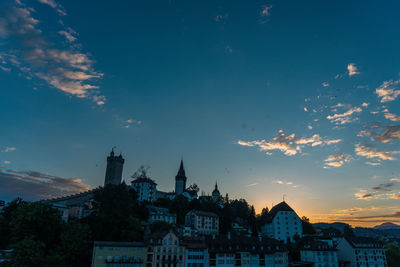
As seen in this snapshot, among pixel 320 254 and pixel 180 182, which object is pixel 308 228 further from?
pixel 180 182

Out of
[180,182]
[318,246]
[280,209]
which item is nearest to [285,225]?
[280,209]

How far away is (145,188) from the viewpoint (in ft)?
460

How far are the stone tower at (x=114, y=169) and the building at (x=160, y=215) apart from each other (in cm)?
4868

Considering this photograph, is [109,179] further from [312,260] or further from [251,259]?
[312,260]

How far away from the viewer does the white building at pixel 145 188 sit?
13912cm

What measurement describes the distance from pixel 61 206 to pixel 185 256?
52109 millimetres

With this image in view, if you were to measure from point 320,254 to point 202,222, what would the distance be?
47576 millimetres

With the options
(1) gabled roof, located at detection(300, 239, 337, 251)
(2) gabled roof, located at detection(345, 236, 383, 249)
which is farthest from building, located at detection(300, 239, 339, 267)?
(2) gabled roof, located at detection(345, 236, 383, 249)

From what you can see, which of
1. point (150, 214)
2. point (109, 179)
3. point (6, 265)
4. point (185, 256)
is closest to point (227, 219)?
point (150, 214)

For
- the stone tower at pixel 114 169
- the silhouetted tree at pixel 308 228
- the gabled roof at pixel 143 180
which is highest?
the stone tower at pixel 114 169

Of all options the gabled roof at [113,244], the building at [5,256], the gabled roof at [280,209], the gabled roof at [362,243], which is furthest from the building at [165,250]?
the gabled roof at [362,243]

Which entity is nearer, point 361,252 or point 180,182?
point 361,252

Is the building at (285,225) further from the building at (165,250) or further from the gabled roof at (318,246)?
the building at (165,250)

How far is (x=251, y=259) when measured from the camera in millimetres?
80000
